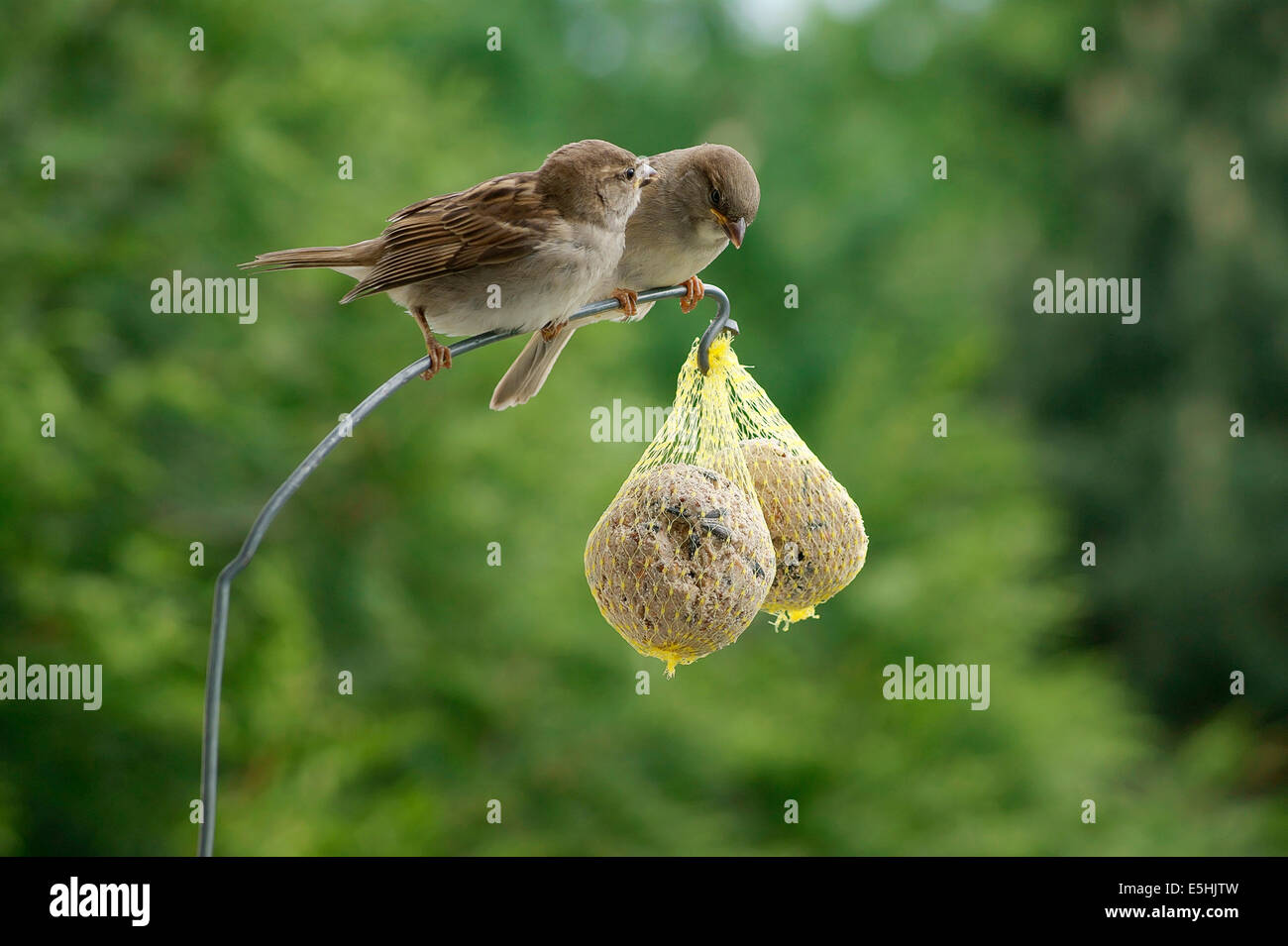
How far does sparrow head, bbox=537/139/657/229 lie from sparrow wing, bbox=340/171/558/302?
0.04 metres

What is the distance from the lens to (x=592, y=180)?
2.99 m

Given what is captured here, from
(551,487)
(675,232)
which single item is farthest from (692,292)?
(551,487)

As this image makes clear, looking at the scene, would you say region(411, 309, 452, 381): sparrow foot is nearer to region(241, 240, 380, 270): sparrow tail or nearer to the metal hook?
region(241, 240, 380, 270): sparrow tail

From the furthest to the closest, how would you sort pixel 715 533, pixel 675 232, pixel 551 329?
pixel 675 232
pixel 551 329
pixel 715 533

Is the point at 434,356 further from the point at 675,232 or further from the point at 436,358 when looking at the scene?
the point at 675,232

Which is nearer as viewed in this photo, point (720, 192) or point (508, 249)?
point (508, 249)

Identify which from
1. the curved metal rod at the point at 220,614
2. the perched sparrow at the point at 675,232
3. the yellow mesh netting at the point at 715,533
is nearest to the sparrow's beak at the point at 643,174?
the perched sparrow at the point at 675,232

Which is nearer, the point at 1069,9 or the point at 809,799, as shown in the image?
the point at 809,799

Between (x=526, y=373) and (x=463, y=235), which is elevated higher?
(x=463, y=235)

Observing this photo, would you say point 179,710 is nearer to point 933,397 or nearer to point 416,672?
point 416,672

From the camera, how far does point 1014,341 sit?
504 inches

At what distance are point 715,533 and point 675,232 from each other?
3.38 ft

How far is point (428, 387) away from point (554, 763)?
2.02 m

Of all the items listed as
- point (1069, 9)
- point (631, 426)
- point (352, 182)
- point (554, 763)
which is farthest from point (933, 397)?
point (1069, 9)
